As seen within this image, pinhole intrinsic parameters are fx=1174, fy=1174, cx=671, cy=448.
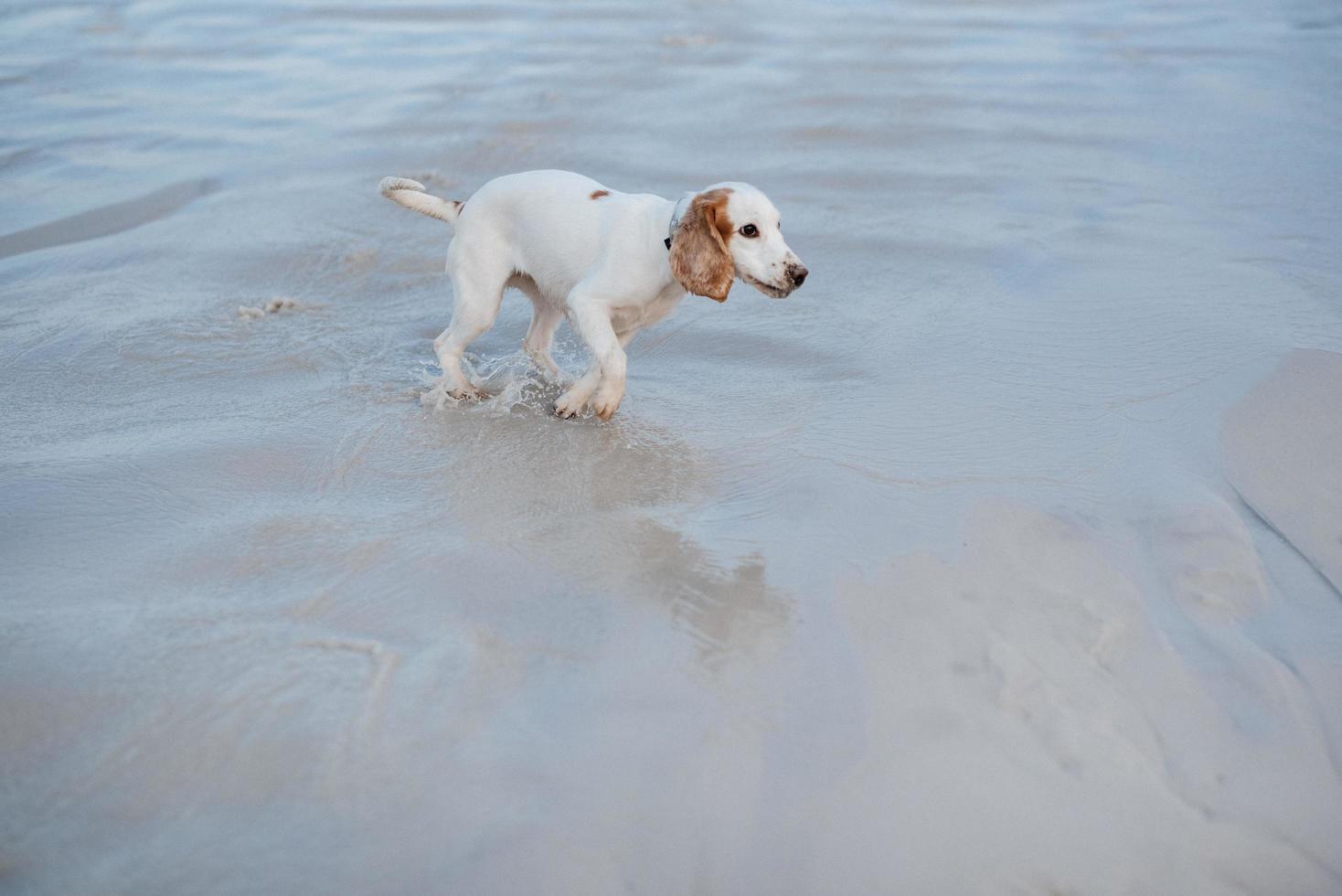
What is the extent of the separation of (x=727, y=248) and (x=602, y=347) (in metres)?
0.63

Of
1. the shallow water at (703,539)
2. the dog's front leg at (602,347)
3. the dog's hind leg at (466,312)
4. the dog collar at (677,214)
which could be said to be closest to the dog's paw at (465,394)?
the dog's hind leg at (466,312)

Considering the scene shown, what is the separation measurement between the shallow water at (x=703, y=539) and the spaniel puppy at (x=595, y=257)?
0.98 ft

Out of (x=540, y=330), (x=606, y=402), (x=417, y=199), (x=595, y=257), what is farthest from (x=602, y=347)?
(x=417, y=199)

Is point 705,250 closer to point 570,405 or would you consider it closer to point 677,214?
point 677,214

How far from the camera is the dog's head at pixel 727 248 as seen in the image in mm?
4215

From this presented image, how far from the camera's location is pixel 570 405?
4734 mm

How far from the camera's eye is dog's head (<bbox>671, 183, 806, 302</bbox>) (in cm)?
421

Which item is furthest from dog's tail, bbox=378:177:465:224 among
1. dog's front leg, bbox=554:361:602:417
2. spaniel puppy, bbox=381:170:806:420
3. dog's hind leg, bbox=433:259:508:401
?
dog's front leg, bbox=554:361:602:417

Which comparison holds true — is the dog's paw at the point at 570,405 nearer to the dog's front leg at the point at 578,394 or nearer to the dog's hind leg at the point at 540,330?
the dog's front leg at the point at 578,394

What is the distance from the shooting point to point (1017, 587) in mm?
3326

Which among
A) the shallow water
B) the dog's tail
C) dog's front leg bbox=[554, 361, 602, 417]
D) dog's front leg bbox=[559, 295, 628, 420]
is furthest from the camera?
the dog's tail

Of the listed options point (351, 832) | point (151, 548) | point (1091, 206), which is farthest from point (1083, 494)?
point (1091, 206)

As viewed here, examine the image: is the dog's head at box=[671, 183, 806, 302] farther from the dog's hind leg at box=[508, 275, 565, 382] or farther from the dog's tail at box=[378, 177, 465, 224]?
the dog's tail at box=[378, 177, 465, 224]

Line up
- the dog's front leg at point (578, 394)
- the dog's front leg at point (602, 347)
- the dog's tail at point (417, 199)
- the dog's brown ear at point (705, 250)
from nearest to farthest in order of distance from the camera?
the dog's brown ear at point (705, 250) < the dog's front leg at point (602, 347) < the dog's front leg at point (578, 394) < the dog's tail at point (417, 199)
